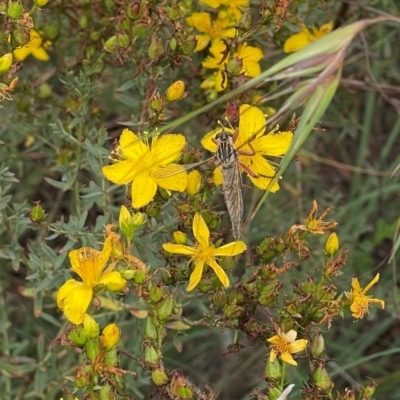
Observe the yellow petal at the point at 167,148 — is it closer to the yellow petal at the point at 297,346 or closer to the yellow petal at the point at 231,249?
the yellow petal at the point at 231,249

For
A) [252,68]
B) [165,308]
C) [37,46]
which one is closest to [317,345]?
[165,308]

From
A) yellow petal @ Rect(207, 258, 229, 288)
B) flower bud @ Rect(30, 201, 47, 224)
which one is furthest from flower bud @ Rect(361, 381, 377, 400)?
flower bud @ Rect(30, 201, 47, 224)

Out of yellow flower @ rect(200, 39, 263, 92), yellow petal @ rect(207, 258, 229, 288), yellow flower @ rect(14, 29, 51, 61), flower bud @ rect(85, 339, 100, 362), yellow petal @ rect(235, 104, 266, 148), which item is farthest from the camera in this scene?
yellow flower @ rect(14, 29, 51, 61)

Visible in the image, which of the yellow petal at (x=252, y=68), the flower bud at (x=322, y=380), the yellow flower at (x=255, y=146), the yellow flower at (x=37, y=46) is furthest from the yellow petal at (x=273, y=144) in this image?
the yellow flower at (x=37, y=46)

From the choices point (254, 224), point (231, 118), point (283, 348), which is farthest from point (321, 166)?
point (283, 348)

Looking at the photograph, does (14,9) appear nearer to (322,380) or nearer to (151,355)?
(151,355)

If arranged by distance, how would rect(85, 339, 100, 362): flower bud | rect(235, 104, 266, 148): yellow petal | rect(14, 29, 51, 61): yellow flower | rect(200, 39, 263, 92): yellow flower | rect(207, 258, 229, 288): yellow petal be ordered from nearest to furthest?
rect(85, 339, 100, 362): flower bud
rect(207, 258, 229, 288): yellow petal
rect(235, 104, 266, 148): yellow petal
rect(200, 39, 263, 92): yellow flower
rect(14, 29, 51, 61): yellow flower

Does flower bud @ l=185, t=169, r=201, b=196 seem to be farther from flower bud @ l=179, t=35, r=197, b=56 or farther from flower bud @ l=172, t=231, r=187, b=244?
flower bud @ l=179, t=35, r=197, b=56
